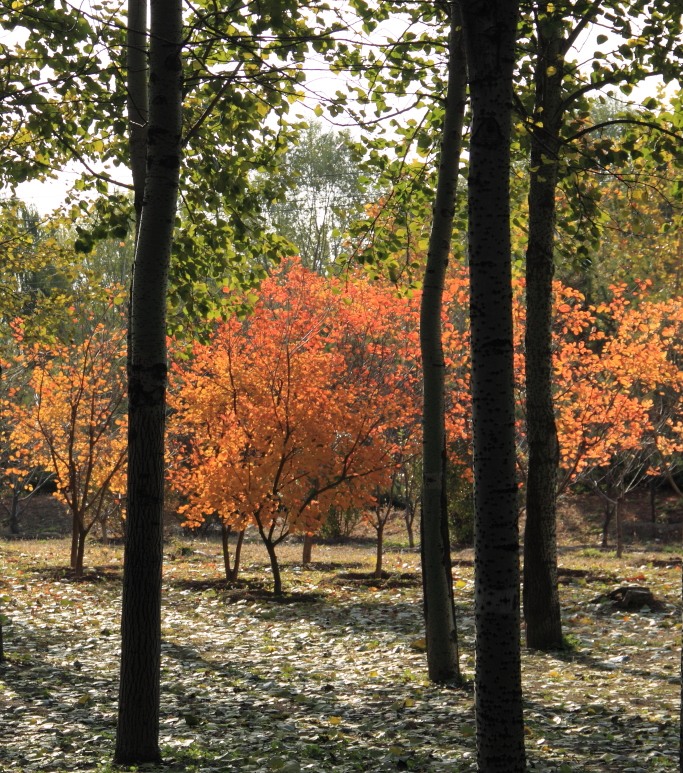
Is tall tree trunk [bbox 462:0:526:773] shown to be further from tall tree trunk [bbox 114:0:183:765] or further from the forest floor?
tall tree trunk [bbox 114:0:183:765]

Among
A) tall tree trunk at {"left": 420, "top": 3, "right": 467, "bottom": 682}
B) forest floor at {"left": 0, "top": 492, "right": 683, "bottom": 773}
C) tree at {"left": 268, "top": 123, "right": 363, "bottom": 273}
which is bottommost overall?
forest floor at {"left": 0, "top": 492, "right": 683, "bottom": 773}

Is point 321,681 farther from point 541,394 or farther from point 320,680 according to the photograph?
point 541,394

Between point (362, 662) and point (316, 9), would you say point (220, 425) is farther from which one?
point (316, 9)

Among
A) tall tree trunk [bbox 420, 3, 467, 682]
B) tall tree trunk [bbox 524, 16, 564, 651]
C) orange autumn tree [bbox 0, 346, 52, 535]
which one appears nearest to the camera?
tall tree trunk [bbox 420, 3, 467, 682]

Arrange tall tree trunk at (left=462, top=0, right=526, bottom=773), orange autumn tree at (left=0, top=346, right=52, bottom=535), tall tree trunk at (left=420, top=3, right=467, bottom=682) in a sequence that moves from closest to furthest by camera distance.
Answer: tall tree trunk at (left=462, top=0, right=526, bottom=773) < tall tree trunk at (left=420, top=3, right=467, bottom=682) < orange autumn tree at (left=0, top=346, right=52, bottom=535)

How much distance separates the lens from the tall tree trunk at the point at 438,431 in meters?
7.78

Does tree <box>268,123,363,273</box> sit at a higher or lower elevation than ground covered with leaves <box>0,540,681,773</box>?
higher

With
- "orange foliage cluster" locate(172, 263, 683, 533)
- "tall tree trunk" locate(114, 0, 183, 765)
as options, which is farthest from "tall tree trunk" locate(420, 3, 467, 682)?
"orange foliage cluster" locate(172, 263, 683, 533)

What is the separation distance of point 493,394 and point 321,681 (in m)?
5.64

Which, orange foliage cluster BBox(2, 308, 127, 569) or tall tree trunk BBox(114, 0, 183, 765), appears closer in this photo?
tall tree trunk BBox(114, 0, 183, 765)

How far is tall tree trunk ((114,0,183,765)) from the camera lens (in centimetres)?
538

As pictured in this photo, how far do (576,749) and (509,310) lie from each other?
3373mm

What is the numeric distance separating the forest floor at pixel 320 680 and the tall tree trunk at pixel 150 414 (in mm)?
382

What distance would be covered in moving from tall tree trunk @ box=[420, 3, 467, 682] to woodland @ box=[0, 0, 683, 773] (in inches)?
1.0
